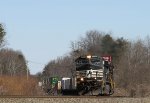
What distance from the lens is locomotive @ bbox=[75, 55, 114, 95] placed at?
1242 inches

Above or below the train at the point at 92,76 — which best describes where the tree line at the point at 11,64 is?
above

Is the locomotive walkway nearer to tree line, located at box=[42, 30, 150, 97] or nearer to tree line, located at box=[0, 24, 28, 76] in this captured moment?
tree line, located at box=[42, 30, 150, 97]

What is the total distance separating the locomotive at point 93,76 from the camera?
31.5 meters

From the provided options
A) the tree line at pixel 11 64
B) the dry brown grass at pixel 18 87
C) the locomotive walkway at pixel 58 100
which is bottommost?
the locomotive walkway at pixel 58 100

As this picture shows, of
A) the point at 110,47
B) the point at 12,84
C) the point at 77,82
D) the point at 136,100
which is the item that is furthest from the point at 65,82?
the point at 110,47

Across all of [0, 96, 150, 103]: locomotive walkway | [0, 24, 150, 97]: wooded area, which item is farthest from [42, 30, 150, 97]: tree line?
[0, 96, 150, 103]: locomotive walkway

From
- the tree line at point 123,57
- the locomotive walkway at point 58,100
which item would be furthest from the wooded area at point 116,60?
the locomotive walkway at point 58,100

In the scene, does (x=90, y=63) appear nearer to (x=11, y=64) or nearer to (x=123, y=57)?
(x=123, y=57)

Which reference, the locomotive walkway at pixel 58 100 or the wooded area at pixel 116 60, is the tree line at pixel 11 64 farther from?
the locomotive walkway at pixel 58 100

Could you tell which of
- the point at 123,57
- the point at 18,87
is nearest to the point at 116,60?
the point at 123,57

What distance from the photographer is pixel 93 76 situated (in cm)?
3164

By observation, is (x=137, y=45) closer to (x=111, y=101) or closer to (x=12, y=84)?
(x=12, y=84)

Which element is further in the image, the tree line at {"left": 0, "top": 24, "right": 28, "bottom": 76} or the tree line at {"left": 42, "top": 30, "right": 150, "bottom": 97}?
the tree line at {"left": 0, "top": 24, "right": 28, "bottom": 76}

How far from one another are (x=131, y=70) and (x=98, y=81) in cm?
3752
